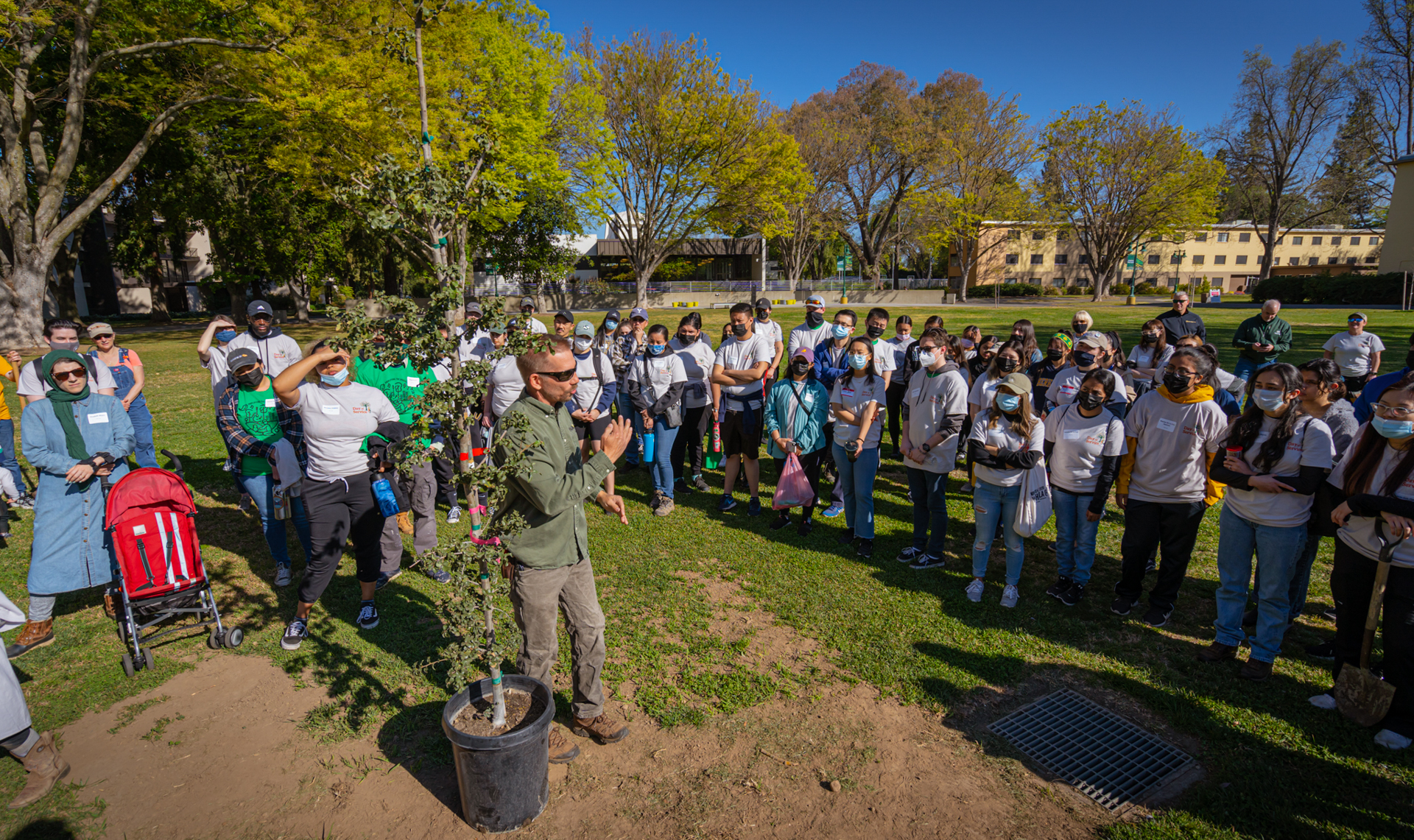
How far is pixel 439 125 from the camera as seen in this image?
20641mm

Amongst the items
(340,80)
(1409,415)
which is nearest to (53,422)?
(1409,415)

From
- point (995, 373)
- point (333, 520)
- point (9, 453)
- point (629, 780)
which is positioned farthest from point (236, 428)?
point (995, 373)

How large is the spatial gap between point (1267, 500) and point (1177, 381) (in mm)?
987

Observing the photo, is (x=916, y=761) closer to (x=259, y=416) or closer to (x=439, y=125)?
(x=259, y=416)

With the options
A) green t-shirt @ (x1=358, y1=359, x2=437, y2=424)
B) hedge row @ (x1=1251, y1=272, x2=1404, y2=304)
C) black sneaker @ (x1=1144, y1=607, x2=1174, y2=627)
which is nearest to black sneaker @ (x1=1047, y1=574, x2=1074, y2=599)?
black sneaker @ (x1=1144, y1=607, x2=1174, y2=627)

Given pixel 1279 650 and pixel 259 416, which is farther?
pixel 259 416

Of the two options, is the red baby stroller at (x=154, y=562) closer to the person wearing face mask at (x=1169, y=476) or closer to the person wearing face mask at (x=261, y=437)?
the person wearing face mask at (x=261, y=437)

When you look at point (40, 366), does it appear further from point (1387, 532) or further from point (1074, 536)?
point (1387, 532)

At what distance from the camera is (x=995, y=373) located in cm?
581

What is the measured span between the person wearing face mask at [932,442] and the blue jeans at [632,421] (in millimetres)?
3532

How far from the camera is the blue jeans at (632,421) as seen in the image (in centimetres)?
879

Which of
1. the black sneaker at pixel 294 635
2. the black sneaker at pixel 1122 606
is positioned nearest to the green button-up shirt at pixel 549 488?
the black sneaker at pixel 294 635

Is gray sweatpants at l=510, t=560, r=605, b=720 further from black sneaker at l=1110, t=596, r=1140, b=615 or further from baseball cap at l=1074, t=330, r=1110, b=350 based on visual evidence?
baseball cap at l=1074, t=330, r=1110, b=350

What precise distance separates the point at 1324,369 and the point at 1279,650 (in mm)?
2065
